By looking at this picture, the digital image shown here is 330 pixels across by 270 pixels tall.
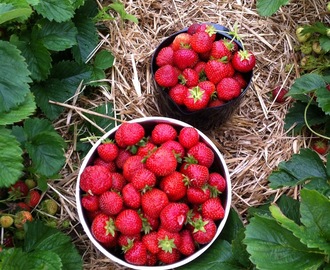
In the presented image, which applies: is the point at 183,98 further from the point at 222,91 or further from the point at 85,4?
the point at 85,4

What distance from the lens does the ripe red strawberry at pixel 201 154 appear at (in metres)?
1.27

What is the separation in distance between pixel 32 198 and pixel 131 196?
14.4 inches

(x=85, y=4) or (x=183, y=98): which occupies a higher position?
(x=85, y=4)

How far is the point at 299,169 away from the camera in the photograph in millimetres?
1423

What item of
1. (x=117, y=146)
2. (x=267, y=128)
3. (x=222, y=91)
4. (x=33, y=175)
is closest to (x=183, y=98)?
(x=222, y=91)

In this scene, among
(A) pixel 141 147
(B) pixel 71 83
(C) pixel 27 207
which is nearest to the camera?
(A) pixel 141 147

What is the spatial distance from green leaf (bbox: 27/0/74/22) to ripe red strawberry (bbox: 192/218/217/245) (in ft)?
2.22

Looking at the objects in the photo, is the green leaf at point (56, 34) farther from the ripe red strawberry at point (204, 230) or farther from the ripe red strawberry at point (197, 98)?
the ripe red strawberry at point (204, 230)

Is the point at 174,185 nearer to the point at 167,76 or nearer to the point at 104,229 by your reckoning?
the point at 104,229

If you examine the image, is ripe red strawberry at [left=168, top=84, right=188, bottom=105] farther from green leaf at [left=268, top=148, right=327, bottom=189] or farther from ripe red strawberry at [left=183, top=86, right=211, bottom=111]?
green leaf at [left=268, top=148, right=327, bottom=189]

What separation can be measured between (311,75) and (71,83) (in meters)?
0.74

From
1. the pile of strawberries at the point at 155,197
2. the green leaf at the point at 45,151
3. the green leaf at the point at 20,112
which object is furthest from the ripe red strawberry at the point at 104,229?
the green leaf at the point at 20,112

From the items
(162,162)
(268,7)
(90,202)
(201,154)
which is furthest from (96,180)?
(268,7)

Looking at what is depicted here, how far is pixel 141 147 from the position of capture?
130 cm
